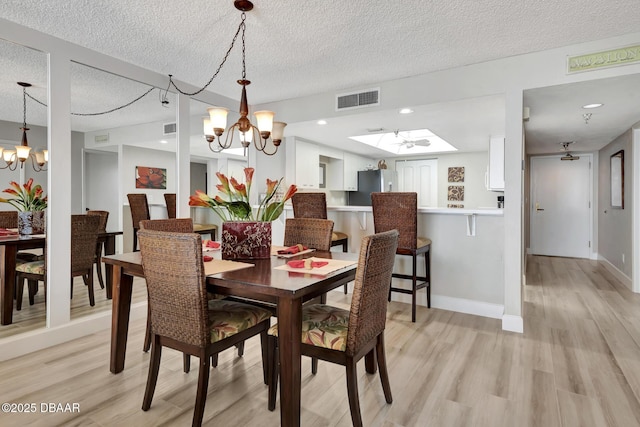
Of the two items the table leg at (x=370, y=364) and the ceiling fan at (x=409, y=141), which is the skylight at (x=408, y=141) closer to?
the ceiling fan at (x=409, y=141)

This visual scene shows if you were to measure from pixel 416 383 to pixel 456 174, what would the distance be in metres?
5.98

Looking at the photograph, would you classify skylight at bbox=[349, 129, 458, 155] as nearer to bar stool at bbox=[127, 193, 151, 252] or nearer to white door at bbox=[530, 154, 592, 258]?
white door at bbox=[530, 154, 592, 258]

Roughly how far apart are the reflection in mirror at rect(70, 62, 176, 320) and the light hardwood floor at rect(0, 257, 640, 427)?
87 cm

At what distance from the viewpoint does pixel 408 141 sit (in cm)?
568

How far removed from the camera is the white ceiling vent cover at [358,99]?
3615 millimetres

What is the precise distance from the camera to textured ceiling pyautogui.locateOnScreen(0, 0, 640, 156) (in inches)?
87.9

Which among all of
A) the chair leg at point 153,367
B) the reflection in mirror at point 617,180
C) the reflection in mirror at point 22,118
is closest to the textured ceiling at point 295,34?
the reflection in mirror at point 22,118

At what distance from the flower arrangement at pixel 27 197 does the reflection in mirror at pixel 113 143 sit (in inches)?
8.2

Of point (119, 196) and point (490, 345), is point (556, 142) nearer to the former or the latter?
point (490, 345)

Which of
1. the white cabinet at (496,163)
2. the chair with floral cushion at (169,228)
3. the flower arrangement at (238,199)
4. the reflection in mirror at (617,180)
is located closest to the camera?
the flower arrangement at (238,199)

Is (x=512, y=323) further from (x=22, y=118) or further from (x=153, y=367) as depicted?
(x=22, y=118)

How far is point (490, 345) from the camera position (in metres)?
2.61

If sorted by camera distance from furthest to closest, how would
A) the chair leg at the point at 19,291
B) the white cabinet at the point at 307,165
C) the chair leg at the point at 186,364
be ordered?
the white cabinet at the point at 307,165 < the chair leg at the point at 19,291 < the chair leg at the point at 186,364

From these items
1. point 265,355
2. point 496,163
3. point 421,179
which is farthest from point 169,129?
point 421,179
